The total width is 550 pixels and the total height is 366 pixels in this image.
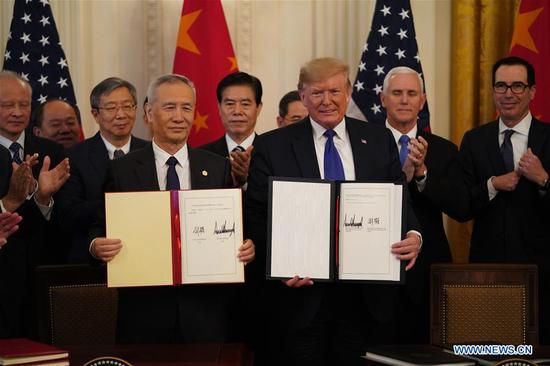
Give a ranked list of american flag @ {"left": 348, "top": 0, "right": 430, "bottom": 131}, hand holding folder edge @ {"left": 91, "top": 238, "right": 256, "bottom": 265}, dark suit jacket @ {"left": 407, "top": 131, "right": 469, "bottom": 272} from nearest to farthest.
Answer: hand holding folder edge @ {"left": 91, "top": 238, "right": 256, "bottom": 265} → dark suit jacket @ {"left": 407, "top": 131, "right": 469, "bottom": 272} → american flag @ {"left": 348, "top": 0, "right": 430, "bottom": 131}

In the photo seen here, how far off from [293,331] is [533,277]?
3.78 ft

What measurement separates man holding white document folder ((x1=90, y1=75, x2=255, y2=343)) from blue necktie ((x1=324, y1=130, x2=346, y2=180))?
0.45 m

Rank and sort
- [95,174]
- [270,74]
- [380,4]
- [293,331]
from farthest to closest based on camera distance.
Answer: [270,74] → [380,4] → [95,174] → [293,331]

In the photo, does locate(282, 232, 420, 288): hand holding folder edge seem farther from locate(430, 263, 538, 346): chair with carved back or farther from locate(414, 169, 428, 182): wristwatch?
locate(414, 169, 428, 182): wristwatch

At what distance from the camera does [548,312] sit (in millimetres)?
5227

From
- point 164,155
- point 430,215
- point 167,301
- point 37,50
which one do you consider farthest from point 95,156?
point 430,215

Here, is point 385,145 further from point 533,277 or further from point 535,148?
point 535,148

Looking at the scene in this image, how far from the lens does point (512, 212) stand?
5148mm

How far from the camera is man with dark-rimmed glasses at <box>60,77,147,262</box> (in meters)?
4.75

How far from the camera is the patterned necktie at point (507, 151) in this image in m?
5.22

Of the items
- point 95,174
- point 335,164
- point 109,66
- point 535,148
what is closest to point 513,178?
point 535,148

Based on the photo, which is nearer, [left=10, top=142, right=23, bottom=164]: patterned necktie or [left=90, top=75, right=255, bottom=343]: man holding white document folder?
[left=90, top=75, right=255, bottom=343]: man holding white document folder

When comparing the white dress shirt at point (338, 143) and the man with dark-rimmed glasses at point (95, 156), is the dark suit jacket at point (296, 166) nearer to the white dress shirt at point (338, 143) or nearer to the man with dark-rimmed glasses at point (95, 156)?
the white dress shirt at point (338, 143)

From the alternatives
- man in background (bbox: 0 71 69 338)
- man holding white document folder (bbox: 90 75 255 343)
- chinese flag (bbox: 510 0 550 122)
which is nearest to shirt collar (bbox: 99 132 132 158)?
man in background (bbox: 0 71 69 338)
